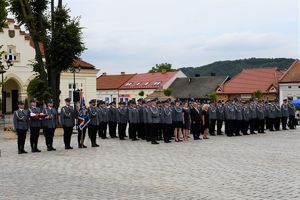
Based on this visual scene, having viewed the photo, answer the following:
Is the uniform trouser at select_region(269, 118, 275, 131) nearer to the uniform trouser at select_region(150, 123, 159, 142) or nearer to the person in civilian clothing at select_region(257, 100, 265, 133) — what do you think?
the person in civilian clothing at select_region(257, 100, 265, 133)

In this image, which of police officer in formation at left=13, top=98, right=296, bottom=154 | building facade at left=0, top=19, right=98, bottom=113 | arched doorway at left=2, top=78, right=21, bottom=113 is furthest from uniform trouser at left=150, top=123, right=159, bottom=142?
arched doorway at left=2, top=78, right=21, bottom=113

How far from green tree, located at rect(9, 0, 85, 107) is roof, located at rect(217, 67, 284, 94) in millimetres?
43553

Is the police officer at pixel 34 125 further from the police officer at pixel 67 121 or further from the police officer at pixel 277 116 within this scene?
the police officer at pixel 277 116

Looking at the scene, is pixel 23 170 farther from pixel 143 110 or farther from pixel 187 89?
pixel 187 89

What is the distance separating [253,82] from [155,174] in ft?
194

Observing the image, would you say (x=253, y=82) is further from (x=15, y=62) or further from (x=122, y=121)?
(x=122, y=121)

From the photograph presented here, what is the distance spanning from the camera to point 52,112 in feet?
56.5

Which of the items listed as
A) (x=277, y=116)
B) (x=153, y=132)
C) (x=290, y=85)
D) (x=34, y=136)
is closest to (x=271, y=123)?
(x=277, y=116)

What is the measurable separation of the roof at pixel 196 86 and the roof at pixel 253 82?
2.48 metres

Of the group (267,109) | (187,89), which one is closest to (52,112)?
(267,109)

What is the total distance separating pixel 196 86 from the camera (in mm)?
74938

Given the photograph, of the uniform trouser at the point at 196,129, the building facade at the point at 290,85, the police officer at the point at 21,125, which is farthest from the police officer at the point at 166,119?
the building facade at the point at 290,85

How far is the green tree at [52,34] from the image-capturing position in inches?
1009

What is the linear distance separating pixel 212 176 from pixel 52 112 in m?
8.39
